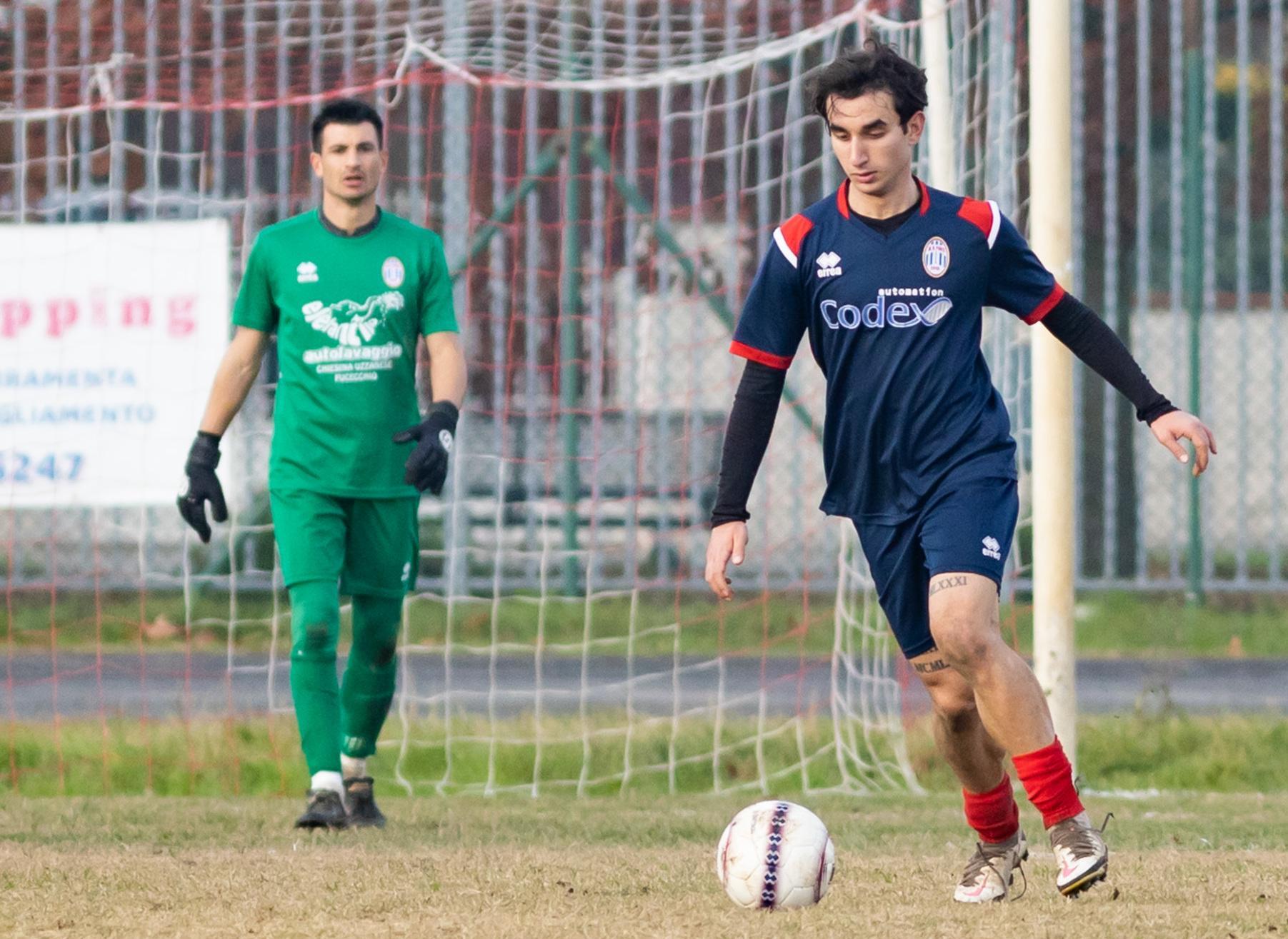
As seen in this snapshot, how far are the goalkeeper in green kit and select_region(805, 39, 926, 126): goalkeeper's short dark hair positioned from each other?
79.9 inches

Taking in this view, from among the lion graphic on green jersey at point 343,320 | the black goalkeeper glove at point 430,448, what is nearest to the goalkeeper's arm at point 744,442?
the black goalkeeper glove at point 430,448

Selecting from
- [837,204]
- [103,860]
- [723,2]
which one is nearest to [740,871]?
[837,204]

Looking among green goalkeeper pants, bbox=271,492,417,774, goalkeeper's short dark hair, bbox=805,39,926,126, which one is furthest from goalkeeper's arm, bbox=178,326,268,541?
goalkeeper's short dark hair, bbox=805,39,926,126

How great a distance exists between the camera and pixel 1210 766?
26.9 ft

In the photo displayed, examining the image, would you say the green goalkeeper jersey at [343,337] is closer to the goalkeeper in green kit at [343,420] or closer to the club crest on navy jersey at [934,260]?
the goalkeeper in green kit at [343,420]

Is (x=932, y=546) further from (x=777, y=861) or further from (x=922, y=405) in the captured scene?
(x=777, y=861)

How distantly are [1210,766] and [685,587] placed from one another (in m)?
3.62

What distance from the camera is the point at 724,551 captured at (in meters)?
4.93

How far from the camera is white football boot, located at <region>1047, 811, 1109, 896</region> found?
15.4 ft

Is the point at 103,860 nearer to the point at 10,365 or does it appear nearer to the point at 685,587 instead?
the point at 10,365

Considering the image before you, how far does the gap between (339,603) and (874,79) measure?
2.69 metres

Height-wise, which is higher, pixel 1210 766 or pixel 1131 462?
pixel 1131 462

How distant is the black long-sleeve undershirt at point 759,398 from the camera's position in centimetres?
501

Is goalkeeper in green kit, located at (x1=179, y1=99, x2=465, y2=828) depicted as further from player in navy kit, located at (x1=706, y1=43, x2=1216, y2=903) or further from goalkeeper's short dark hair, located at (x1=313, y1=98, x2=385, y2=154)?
player in navy kit, located at (x1=706, y1=43, x2=1216, y2=903)
